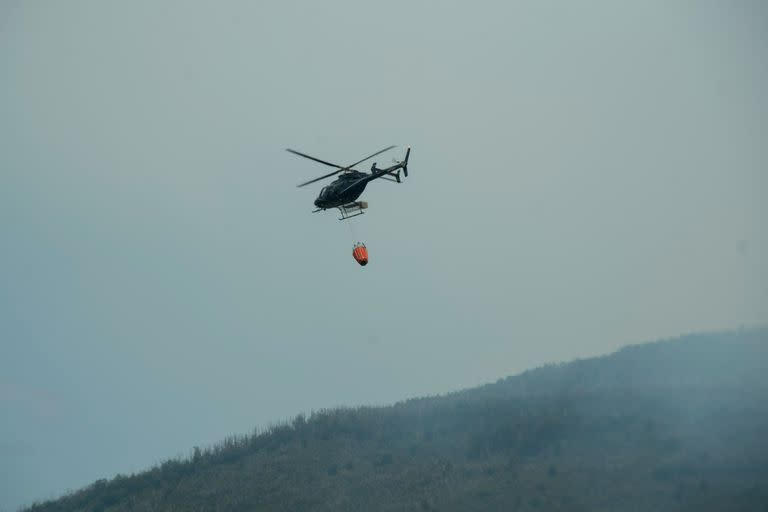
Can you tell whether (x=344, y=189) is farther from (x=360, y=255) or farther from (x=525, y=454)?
(x=525, y=454)

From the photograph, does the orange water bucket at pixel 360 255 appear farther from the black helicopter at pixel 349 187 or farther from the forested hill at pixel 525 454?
the forested hill at pixel 525 454

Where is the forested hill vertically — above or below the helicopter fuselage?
below

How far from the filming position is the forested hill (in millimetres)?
62438

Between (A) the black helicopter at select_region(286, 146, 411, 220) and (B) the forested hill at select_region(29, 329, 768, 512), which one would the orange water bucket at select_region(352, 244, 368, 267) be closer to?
(A) the black helicopter at select_region(286, 146, 411, 220)

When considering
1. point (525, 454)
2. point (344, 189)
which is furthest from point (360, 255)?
point (525, 454)

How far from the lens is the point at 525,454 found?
247 ft

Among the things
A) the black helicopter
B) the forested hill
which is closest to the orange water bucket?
the black helicopter

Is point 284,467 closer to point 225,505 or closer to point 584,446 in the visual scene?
point 225,505

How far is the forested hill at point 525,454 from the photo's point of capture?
62.4 meters

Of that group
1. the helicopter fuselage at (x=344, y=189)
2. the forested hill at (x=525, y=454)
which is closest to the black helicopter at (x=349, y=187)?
the helicopter fuselage at (x=344, y=189)

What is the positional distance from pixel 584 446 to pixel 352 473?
2112cm

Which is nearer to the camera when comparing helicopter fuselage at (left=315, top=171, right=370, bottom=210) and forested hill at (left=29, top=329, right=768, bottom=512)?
helicopter fuselage at (left=315, top=171, right=370, bottom=210)

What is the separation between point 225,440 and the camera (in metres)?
95.8

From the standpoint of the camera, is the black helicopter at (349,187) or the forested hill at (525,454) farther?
the forested hill at (525,454)
